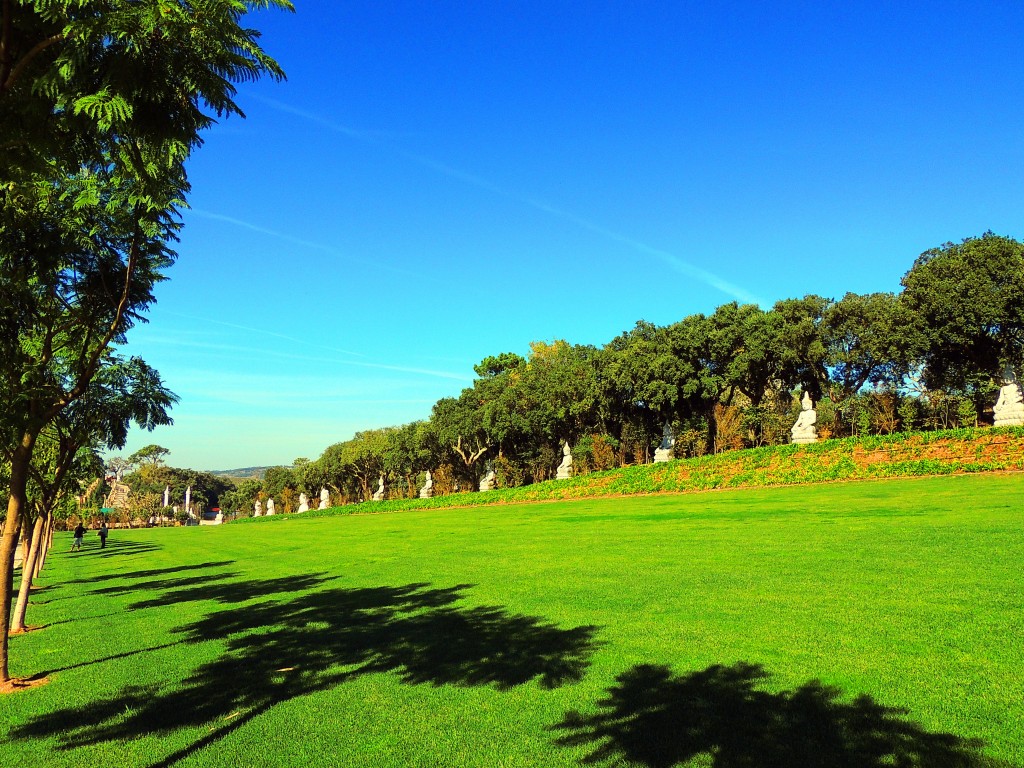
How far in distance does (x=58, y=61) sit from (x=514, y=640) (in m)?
7.26

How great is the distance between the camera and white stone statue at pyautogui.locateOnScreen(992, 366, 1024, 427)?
2672 cm

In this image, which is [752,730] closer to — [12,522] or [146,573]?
Result: [12,522]

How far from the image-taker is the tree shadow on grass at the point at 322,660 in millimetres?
5859

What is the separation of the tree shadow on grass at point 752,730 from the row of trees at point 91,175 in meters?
5.63

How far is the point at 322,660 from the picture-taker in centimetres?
744

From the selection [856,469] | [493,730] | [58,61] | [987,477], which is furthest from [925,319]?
[58,61]

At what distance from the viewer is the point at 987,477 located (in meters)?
21.8

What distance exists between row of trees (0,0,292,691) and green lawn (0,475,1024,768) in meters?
2.59

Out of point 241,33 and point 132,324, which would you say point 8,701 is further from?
point 241,33

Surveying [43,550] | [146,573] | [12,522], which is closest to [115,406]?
[12,522]

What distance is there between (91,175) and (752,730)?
903cm

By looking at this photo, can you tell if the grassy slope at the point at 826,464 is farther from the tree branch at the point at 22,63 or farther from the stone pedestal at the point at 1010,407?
the tree branch at the point at 22,63

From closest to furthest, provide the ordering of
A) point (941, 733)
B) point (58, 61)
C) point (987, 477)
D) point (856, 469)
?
point (58, 61) < point (941, 733) < point (987, 477) < point (856, 469)

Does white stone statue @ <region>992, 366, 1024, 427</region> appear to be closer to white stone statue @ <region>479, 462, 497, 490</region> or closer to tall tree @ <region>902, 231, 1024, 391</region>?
tall tree @ <region>902, 231, 1024, 391</region>
